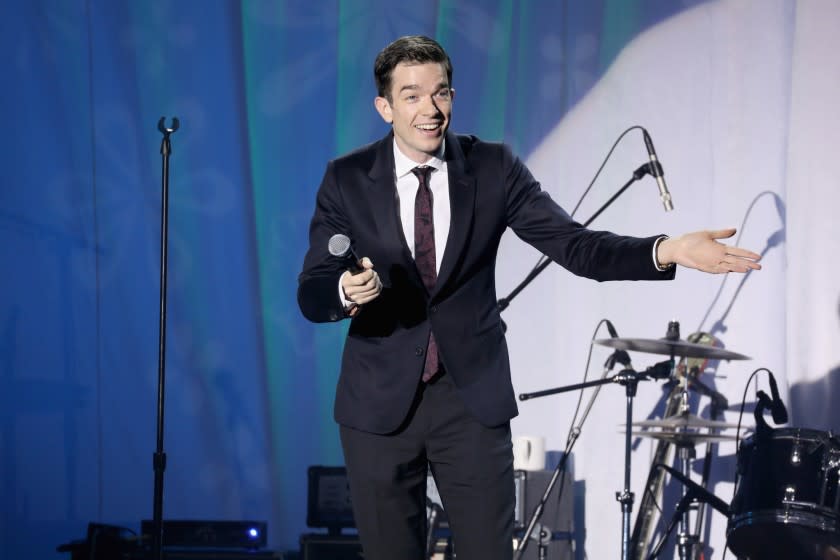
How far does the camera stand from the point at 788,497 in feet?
11.4

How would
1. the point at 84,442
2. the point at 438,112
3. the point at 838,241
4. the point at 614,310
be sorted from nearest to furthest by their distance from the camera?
the point at 438,112
the point at 838,241
the point at 614,310
the point at 84,442

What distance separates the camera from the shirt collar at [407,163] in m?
2.33

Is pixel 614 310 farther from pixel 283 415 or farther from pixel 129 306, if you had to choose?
pixel 129 306

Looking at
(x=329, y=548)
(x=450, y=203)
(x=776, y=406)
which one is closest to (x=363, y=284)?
(x=450, y=203)

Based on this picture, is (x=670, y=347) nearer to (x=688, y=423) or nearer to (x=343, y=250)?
(x=688, y=423)

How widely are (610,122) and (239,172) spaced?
1808 mm

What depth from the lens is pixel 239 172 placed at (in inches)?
201

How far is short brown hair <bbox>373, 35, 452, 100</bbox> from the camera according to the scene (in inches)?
90.4

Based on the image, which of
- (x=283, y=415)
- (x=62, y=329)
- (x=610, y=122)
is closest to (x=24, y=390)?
(x=62, y=329)

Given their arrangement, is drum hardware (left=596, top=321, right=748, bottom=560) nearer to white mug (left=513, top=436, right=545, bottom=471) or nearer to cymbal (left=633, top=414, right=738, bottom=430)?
cymbal (left=633, top=414, right=738, bottom=430)

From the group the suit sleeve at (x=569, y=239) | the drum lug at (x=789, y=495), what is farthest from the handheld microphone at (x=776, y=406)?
the suit sleeve at (x=569, y=239)

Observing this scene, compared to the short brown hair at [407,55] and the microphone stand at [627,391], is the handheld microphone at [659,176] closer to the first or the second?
the microphone stand at [627,391]

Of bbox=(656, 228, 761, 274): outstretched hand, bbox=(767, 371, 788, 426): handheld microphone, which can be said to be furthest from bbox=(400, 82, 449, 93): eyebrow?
bbox=(767, 371, 788, 426): handheld microphone

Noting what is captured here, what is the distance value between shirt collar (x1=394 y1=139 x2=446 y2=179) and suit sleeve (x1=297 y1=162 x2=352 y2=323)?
5.7 inches
